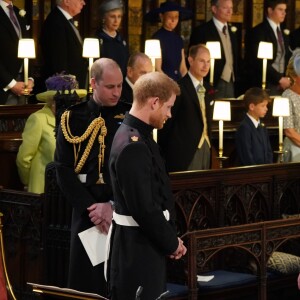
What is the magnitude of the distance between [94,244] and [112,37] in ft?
17.8

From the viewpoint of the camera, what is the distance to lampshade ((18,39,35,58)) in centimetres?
1148

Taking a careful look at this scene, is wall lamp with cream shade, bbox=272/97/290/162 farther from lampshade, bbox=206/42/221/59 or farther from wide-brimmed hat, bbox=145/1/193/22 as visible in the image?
wide-brimmed hat, bbox=145/1/193/22

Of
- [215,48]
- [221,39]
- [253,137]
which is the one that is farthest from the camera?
[221,39]

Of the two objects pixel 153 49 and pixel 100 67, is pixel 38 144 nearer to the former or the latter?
pixel 100 67

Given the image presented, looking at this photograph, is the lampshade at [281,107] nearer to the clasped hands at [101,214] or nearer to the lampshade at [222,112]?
the lampshade at [222,112]

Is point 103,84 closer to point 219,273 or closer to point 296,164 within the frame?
point 219,273

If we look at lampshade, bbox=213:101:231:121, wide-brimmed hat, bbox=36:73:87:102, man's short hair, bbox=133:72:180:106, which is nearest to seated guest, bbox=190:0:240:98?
lampshade, bbox=213:101:231:121

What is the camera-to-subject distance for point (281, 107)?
10.8m

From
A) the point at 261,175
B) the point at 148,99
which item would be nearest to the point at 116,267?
the point at 148,99

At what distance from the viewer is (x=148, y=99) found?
661cm

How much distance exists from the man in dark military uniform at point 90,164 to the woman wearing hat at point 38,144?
1.23 metres

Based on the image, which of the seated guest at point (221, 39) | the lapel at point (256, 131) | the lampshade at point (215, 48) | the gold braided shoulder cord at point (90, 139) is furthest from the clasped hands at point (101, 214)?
the seated guest at point (221, 39)

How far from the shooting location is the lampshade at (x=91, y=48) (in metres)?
11.8

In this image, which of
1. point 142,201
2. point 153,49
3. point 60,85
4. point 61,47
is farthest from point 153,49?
point 142,201
